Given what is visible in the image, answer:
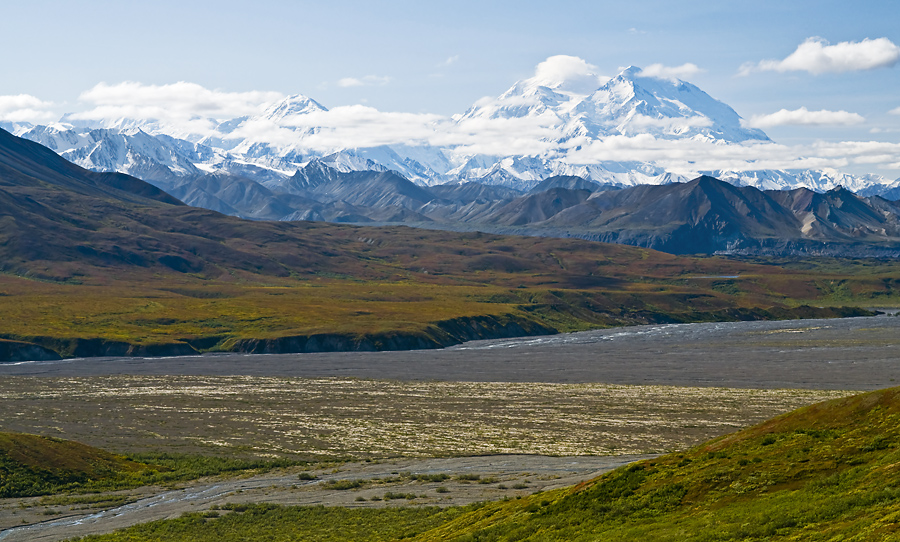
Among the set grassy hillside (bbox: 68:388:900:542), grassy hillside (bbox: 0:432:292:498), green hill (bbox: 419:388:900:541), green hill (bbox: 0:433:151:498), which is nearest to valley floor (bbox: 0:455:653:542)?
grassy hillside (bbox: 0:432:292:498)

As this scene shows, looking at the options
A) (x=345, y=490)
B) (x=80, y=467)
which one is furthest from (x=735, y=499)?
(x=80, y=467)

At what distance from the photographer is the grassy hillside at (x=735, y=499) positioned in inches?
1395

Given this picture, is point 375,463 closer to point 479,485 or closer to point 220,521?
point 479,485

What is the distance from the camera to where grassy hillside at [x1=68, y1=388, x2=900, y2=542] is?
116 ft

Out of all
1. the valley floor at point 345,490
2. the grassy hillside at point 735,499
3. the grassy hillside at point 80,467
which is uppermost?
the grassy hillside at point 735,499

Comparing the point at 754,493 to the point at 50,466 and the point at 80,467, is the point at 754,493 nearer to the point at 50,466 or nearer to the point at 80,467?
the point at 80,467

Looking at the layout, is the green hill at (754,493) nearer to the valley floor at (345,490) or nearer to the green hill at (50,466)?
the valley floor at (345,490)

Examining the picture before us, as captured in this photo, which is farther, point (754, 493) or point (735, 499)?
point (754, 493)

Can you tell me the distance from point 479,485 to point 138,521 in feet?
82.8

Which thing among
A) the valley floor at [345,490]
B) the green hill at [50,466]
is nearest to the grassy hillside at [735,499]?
the valley floor at [345,490]

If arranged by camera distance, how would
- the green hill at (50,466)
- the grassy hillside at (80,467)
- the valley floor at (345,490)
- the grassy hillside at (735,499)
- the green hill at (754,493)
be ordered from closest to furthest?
the green hill at (754,493) < the grassy hillside at (735,499) < the valley floor at (345,490) < the green hill at (50,466) < the grassy hillside at (80,467)

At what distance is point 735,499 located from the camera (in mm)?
41875

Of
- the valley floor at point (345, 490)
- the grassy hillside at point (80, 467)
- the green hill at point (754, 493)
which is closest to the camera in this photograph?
the green hill at point (754, 493)

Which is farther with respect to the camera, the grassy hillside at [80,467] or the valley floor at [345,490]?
the grassy hillside at [80,467]
